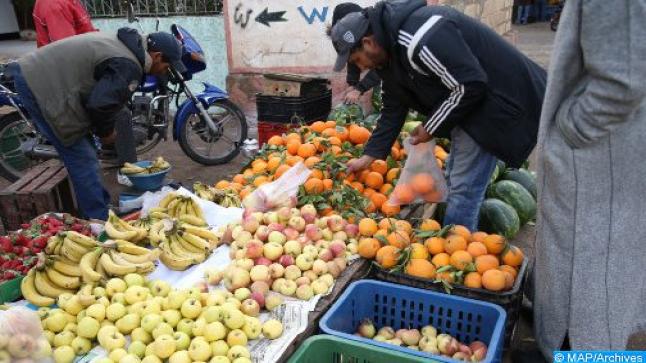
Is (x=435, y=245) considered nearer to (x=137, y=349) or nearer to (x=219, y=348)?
(x=219, y=348)

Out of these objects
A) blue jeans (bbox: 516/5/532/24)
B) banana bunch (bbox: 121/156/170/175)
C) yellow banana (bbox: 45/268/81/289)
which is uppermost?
yellow banana (bbox: 45/268/81/289)

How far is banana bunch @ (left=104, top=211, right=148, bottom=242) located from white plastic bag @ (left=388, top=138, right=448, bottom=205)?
1636mm

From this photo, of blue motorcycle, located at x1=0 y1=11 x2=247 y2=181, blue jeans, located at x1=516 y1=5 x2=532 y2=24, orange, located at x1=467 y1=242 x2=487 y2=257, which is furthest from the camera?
blue jeans, located at x1=516 y1=5 x2=532 y2=24

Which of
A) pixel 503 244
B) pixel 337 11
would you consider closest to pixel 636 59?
pixel 503 244

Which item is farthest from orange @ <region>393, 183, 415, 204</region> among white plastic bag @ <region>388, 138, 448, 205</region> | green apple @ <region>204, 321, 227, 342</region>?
green apple @ <region>204, 321, 227, 342</region>

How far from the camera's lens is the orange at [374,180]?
3.70 metres

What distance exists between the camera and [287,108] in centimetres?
566

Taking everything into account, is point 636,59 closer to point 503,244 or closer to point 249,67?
point 503,244

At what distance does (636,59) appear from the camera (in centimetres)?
177

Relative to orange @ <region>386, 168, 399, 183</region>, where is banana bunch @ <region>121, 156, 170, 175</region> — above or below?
below

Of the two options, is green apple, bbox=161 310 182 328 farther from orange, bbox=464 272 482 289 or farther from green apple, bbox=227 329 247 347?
orange, bbox=464 272 482 289

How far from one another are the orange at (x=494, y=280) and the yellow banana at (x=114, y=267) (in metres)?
1.83

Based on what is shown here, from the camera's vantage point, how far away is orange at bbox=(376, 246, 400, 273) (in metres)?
2.79

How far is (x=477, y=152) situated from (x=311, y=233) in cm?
115
